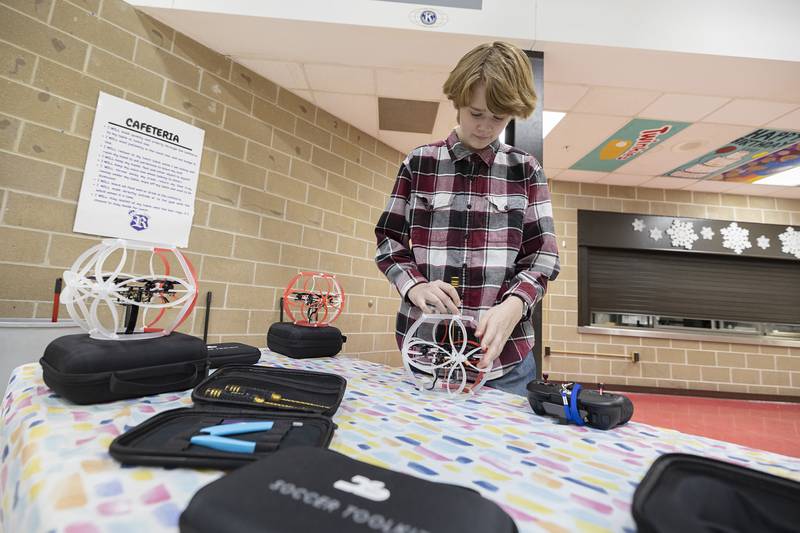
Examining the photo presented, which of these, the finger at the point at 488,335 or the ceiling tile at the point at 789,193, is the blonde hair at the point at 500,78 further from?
the ceiling tile at the point at 789,193

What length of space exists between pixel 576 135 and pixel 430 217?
2.55 meters

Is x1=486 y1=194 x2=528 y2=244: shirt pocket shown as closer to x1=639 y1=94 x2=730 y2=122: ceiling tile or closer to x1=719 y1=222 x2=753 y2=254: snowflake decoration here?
x1=639 y1=94 x2=730 y2=122: ceiling tile

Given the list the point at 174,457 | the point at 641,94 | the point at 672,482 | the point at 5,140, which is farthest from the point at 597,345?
the point at 5,140

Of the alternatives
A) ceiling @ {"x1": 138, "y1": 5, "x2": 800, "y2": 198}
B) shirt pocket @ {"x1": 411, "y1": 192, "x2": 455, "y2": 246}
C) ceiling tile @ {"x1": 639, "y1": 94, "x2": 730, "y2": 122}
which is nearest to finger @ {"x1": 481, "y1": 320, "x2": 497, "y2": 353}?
shirt pocket @ {"x1": 411, "y1": 192, "x2": 455, "y2": 246}

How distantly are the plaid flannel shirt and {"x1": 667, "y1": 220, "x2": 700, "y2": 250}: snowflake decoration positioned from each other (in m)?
3.90

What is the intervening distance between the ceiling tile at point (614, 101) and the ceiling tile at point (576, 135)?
89 mm

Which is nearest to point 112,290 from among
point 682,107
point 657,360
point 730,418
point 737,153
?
point 682,107

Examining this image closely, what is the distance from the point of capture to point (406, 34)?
179 cm

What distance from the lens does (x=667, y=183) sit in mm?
3797

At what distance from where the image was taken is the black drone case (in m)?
0.31

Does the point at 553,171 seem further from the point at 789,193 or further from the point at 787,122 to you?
the point at 789,193

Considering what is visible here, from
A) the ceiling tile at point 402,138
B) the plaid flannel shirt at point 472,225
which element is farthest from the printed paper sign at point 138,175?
the ceiling tile at point 402,138

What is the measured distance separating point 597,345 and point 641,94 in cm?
245

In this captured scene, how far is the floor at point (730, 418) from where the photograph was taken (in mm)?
2238
